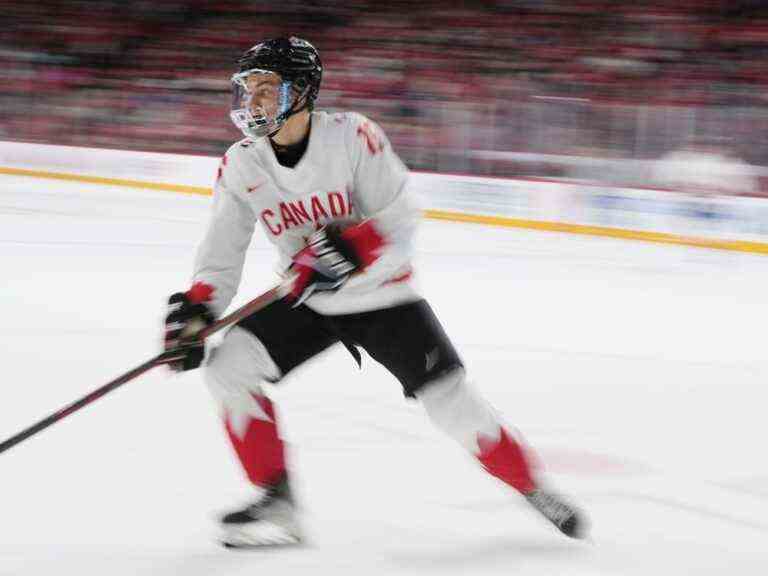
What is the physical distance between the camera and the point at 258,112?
2.27 m

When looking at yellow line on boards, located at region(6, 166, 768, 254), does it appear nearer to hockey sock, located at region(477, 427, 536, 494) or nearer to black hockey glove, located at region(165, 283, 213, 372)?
hockey sock, located at region(477, 427, 536, 494)

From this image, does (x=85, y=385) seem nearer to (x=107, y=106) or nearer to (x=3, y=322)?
(x=3, y=322)

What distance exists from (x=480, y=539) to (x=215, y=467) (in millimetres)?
788

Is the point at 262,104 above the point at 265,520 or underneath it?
above

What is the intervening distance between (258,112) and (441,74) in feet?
28.8

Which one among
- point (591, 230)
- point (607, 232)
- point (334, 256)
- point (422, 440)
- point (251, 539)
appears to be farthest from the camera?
point (591, 230)

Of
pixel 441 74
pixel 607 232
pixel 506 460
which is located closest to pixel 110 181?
pixel 441 74

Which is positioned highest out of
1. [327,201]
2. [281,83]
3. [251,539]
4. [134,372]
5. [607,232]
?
[281,83]

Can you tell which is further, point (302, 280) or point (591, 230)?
point (591, 230)

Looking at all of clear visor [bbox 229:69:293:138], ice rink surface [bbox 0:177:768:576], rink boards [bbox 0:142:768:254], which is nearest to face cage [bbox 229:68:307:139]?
clear visor [bbox 229:69:293:138]

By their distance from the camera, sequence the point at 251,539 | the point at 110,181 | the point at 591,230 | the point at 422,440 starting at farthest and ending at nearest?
1. the point at 110,181
2. the point at 591,230
3. the point at 422,440
4. the point at 251,539

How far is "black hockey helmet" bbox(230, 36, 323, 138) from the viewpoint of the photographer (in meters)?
2.28

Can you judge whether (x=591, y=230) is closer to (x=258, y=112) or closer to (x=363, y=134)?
(x=363, y=134)

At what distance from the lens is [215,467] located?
3.00 meters
